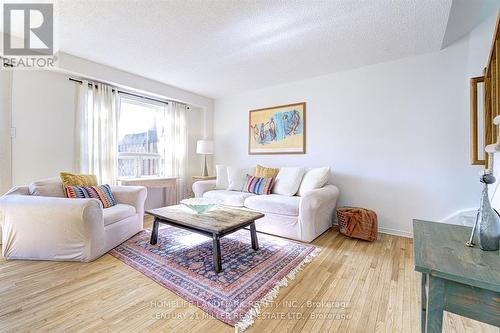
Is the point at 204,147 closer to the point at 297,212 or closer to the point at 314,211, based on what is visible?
the point at 297,212

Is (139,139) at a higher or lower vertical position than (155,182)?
higher

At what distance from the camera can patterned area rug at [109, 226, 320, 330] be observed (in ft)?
5.05

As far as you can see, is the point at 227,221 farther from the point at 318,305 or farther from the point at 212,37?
the point at 212,37

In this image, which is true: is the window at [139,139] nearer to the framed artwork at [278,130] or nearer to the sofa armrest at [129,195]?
the sofa armrest at [129,195]

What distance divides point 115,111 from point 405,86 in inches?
171

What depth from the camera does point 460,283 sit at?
67cm

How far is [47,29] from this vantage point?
2.36 m

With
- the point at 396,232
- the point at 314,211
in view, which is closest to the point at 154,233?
the point at 314,211

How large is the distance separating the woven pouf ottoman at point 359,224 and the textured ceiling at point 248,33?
6.72 ft

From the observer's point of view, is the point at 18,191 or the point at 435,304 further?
the point at 18,191

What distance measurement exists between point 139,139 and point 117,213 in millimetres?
2023

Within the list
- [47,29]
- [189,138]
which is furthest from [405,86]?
[47,29]

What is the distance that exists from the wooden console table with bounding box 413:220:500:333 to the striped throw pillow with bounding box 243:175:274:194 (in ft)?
8.66

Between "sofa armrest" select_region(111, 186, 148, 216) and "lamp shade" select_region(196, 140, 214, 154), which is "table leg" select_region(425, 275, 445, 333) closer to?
"sofa armrest" select_region(111, 186, 148, 216)
